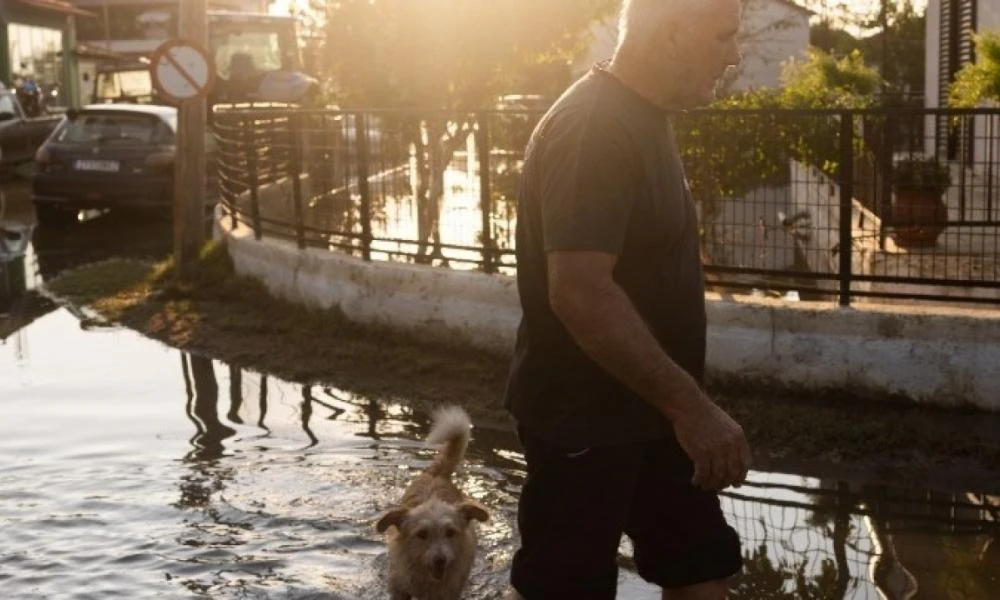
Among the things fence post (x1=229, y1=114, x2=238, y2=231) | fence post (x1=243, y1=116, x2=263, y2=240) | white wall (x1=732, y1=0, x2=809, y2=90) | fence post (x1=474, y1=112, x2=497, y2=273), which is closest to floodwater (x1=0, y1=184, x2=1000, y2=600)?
fence post (x1=474, y1=112, x2=497, y2=273)

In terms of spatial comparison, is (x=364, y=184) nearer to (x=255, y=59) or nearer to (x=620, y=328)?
(x=620, y=328)

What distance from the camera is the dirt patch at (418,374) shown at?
27.3 ft

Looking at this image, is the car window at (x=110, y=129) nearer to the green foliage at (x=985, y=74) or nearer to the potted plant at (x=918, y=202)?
the green foliage at (x=985, y=74)

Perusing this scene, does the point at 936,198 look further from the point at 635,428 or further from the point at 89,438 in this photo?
the point at 635,428

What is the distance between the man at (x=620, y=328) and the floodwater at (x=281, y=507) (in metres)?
2.30

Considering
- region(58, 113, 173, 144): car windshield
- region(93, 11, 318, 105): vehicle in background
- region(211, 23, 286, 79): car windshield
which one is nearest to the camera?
region(58, 113, 173, 144): car windshield

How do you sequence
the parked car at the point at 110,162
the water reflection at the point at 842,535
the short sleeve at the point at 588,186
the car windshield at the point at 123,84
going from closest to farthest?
the short sleeve at the point at 588,186 < the water reflection at the point at 842,535 < the parked car at the point at 110,162 < the car windshield at the point at 123,84

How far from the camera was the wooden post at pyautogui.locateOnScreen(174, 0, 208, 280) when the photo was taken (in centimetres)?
1567

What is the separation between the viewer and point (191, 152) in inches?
628

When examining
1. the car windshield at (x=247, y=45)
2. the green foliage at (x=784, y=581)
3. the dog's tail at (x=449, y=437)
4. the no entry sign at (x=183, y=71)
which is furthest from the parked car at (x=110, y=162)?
the green foliage at (x=784, y=581)

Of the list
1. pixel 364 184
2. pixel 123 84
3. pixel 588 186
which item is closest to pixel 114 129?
pixel 364 184

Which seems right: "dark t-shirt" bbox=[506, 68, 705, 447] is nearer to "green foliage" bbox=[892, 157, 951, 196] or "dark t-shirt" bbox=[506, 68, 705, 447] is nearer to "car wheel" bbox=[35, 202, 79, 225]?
"green foliage" bbox=[892, 157, 951, 196]

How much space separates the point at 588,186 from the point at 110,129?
64.9ft

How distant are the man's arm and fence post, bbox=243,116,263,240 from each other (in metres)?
11.1
